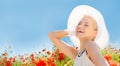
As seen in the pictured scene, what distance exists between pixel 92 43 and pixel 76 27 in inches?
Result: 8.7

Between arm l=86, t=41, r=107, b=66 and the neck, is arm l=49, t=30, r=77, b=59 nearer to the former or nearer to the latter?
the neck

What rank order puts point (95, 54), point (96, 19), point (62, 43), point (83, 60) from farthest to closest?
point (62, 43)
point (96, 19)
point (83, 60)
point (95, 54)

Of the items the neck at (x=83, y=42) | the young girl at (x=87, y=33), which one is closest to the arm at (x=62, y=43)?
the young girl at (x=87, y=33)

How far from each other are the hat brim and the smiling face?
0.10ft

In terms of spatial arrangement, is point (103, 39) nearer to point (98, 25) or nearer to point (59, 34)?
point (98, 25)

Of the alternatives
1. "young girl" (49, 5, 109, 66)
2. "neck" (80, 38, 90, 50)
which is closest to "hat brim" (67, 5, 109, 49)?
"young girl" (49, 5, 109, 66)

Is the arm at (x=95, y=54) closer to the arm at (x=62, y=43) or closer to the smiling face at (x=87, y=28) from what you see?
the smiling face at (x=87, y=28)

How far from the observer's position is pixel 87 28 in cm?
271

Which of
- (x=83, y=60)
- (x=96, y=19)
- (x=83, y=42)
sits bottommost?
(x=83, y=60)

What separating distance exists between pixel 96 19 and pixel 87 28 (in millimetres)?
93

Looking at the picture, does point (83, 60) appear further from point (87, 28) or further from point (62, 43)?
point (62, 43)

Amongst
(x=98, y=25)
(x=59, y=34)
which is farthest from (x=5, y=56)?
(x=98, y=25)

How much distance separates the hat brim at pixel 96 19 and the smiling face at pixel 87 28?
30 mm

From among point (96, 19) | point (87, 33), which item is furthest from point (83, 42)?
point (96, 19)
